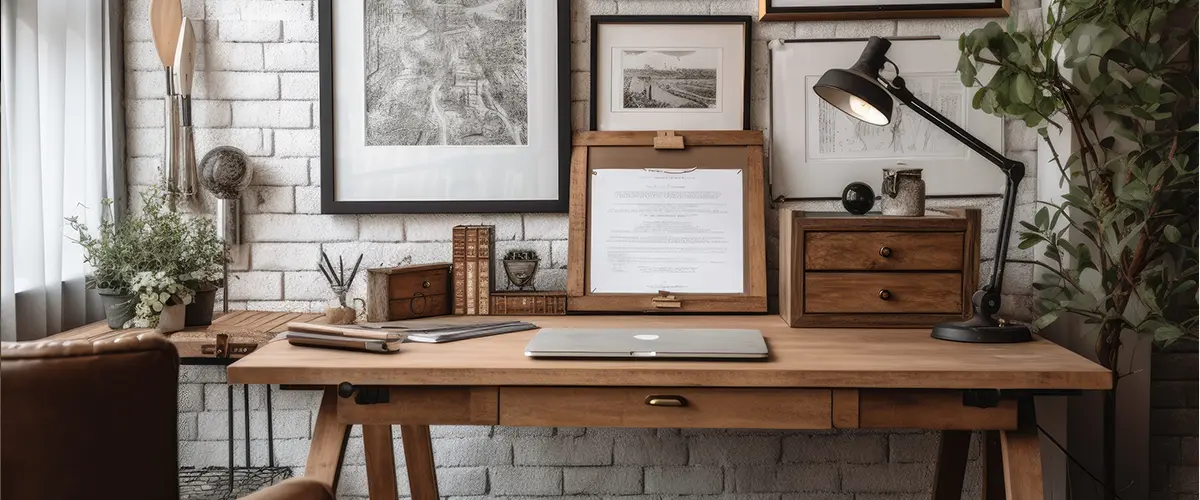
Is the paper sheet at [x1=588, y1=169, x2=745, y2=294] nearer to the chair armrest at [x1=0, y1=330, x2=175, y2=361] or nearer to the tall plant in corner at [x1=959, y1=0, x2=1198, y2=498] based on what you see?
the tall plant in corner at [x1=959, y1=0, x2=1198, y2=498]

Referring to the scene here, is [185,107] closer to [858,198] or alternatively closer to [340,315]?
[340,315]

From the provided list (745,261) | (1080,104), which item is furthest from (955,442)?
(1080,104)

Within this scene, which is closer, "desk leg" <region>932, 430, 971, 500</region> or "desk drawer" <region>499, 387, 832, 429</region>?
"desk drawer" <region>499, 387, 832, 429</region>

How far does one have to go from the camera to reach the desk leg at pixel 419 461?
2.12 m

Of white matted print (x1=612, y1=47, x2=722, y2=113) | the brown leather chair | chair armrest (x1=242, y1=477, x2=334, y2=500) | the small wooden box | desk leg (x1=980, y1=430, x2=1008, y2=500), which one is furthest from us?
white matted print (x1=612, y1=47, x2=722, y2=113)

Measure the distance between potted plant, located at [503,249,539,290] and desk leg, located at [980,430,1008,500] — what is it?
112cm

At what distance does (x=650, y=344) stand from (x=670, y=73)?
2.82ft

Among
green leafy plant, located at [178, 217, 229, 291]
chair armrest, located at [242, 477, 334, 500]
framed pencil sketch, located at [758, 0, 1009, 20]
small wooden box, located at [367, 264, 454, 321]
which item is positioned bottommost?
chair armrest, located at [242, 477, 334, 500]

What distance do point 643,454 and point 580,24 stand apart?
3.76 feet

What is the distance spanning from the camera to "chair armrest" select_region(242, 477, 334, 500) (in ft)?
3.74

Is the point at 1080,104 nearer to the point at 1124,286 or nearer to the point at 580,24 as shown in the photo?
the point at 1124,286

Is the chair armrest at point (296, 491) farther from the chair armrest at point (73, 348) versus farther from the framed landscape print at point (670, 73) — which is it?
the framed landscape print at point (670, 73)

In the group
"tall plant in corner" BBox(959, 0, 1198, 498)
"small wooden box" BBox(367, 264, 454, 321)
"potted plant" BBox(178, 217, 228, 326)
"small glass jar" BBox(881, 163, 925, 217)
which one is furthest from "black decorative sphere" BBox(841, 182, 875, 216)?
"potted plant" BBox(178, 217, 228, 326)

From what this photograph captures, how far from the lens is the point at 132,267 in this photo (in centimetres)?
200
